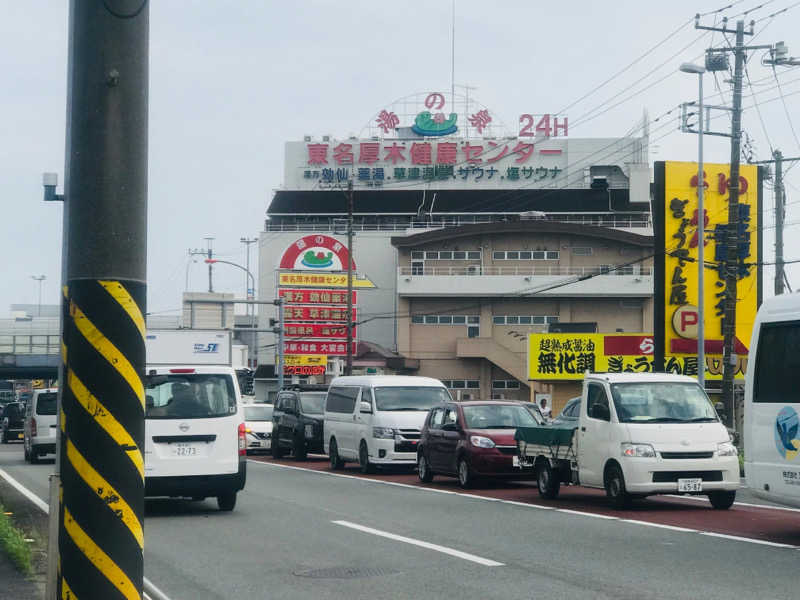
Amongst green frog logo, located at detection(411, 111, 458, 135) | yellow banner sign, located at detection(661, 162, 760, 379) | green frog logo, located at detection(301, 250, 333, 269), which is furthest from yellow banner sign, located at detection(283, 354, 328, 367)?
green frog logo, located at detection(411, 111, 458, 135)

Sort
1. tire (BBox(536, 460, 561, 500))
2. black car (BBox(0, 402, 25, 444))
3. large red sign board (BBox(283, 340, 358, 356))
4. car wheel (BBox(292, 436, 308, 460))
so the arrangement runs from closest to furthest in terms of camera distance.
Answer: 1. tire (BBox(536, 460, 561, 500))
2. car wheel (BBox(292, 436, 308, 460))
3. black car (BBox(0, 402, 25, 444))
4. large red sign board (BBox(283, 340, 358, 356))

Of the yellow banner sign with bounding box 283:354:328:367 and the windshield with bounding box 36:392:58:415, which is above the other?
the yellow banner sign with bounding box 283:354:328:367

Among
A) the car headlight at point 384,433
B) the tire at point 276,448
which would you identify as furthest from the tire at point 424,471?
the tire at point 276,448

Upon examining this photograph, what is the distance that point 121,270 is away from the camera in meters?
4.92

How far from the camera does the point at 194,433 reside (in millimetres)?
17031

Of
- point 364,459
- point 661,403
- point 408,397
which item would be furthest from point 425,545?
point 408,397

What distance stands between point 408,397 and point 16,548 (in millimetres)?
17141

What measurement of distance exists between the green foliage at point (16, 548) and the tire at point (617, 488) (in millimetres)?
8577

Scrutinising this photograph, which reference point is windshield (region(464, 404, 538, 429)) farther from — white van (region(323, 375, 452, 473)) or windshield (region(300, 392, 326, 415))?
windshield (region(300, 392, 326, 415))

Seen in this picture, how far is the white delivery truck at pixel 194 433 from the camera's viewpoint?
1691cm

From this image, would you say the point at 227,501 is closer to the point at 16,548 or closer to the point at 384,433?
the point at 16,548

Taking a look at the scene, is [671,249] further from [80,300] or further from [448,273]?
[80,300]

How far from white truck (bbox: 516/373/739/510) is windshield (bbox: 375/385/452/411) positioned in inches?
346

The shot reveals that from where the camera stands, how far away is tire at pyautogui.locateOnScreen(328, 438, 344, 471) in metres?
29.6
